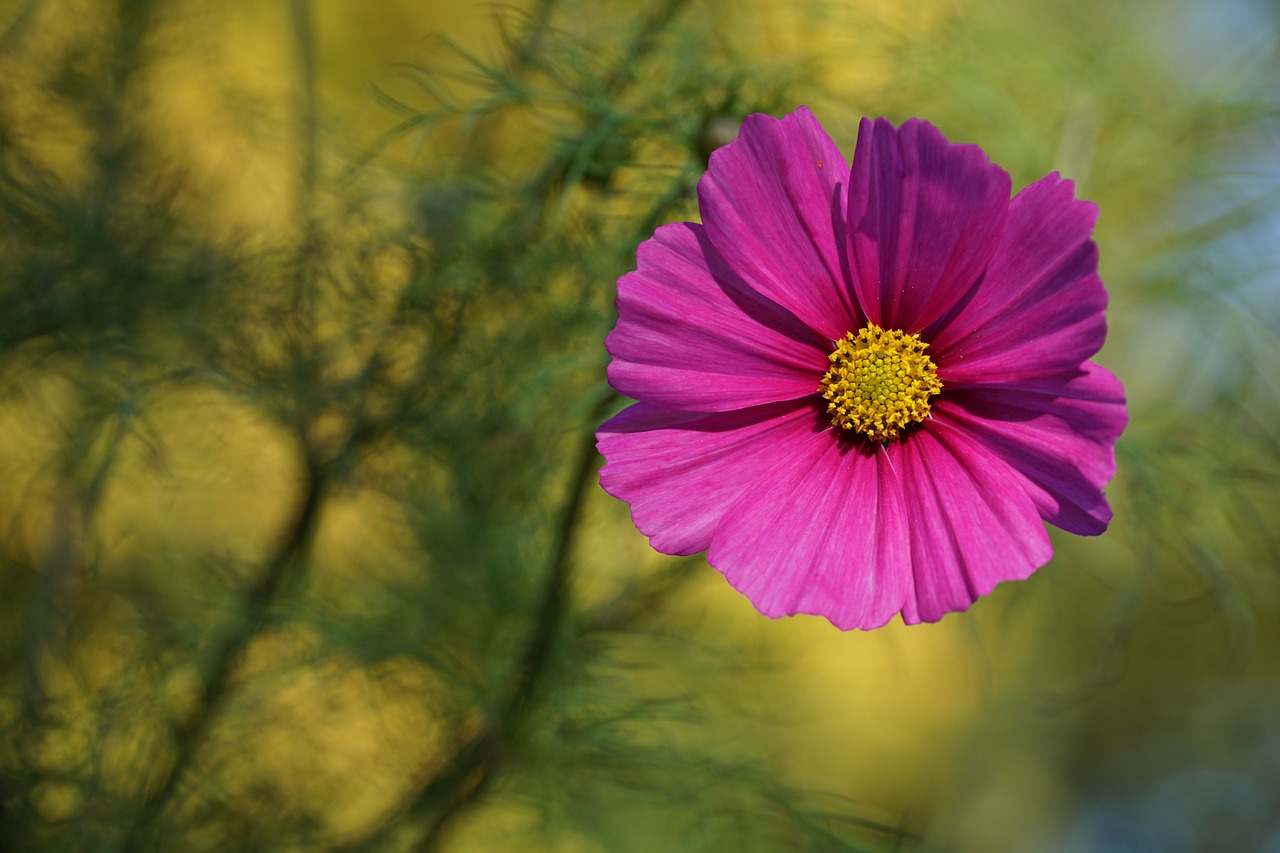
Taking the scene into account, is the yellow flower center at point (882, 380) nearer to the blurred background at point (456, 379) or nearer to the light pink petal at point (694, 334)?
the light pink petal at point (694, 334)

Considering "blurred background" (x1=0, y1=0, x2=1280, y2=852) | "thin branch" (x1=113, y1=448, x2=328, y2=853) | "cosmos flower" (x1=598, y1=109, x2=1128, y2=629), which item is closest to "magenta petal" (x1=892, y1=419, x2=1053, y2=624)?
"cosmos flower" (x1=598, y1=109, x2=1128, y2=629)

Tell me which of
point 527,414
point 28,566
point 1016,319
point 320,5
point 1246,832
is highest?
point 320,5

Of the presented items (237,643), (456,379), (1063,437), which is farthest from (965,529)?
(237,643)

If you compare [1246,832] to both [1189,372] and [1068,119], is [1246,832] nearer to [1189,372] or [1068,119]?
[1189,372]

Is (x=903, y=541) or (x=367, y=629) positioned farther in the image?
(x=367, y=629)

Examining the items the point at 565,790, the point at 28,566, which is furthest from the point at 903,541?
Result: the point at 28,566

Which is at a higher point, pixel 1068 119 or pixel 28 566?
pixel 1068 119

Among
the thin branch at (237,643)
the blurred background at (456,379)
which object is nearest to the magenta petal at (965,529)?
the blurred background at (456,379)

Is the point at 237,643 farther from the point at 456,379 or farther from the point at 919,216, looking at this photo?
the point at 919,216

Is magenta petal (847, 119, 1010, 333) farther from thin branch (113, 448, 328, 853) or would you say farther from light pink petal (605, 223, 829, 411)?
thin branch (113, 448, 328, 853)
